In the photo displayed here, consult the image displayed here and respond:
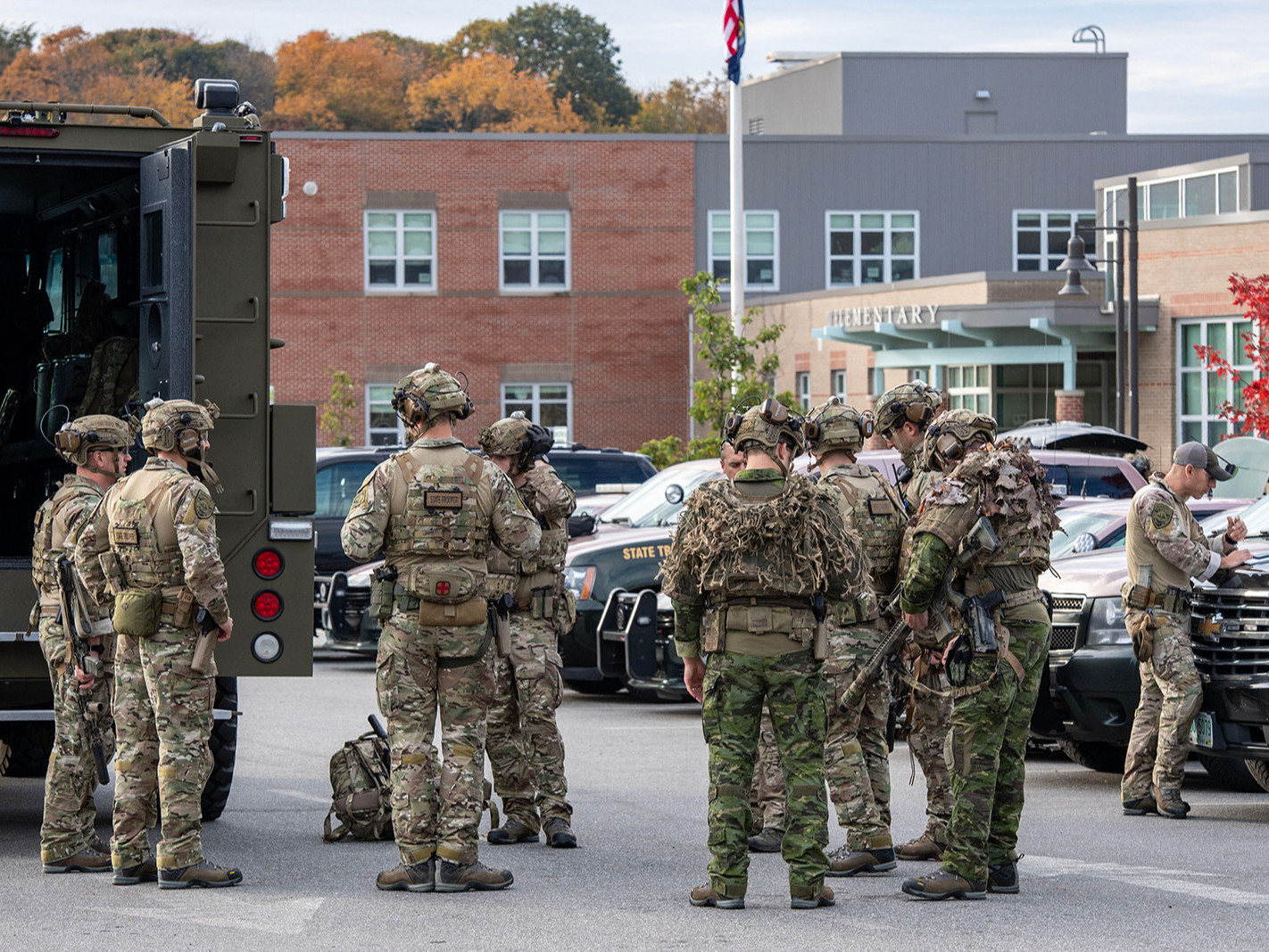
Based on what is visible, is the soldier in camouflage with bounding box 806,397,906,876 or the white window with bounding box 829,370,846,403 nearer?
the soldier in camouflage with bounding box 806,397,906,876

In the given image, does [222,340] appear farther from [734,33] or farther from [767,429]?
[734,33]

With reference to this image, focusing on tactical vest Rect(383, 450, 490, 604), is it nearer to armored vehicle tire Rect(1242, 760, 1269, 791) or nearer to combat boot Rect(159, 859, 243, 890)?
combat boot Rect(159, 859, 243, 890)

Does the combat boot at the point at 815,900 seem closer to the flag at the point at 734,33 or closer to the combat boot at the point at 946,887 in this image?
the combat boot at the point at 946,887

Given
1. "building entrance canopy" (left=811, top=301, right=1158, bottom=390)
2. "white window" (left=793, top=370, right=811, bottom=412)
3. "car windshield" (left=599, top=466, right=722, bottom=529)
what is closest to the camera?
"car windshield" (left=599, top=466, right=722, bottom=529)

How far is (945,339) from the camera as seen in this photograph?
121 ft

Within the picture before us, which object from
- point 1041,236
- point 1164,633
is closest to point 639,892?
point 1164,633

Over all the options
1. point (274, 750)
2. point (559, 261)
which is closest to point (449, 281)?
point (559, 261)

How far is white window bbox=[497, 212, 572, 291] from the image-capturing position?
1725 inches

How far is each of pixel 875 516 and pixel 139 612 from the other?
10.4ft

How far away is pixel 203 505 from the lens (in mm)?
7062

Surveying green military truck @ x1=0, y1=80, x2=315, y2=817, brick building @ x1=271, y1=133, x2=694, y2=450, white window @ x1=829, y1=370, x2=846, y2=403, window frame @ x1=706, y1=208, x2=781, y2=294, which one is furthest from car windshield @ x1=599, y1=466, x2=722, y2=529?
window frame @ x1=706, y1=208, x2=781, y2=294

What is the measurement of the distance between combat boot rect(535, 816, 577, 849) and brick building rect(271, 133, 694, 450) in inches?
1382

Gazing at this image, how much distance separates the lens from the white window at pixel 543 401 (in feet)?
143

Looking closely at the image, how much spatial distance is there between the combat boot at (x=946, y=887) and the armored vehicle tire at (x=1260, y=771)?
316 centimetres
